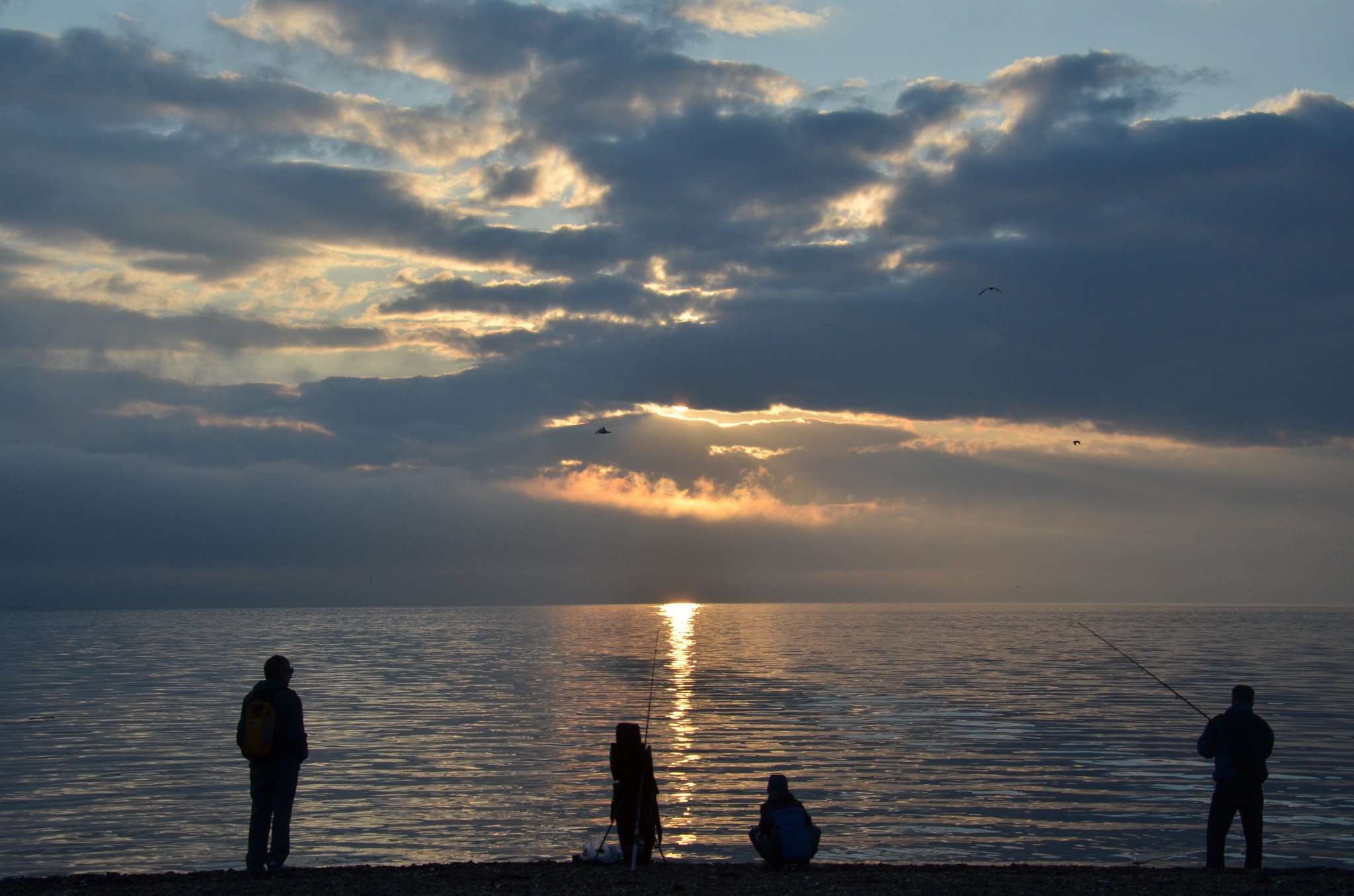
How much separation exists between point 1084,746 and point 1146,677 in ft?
74.5

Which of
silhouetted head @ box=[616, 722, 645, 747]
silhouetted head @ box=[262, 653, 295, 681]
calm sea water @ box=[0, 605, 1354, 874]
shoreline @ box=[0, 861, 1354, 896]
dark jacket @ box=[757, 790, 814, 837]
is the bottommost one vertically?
calm sea water @ box=[0, 605, 1354, 874]

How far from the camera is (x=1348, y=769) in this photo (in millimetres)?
21031

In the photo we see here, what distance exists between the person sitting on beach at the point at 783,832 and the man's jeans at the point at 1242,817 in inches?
180

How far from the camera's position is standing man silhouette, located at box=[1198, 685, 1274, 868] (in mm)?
11812

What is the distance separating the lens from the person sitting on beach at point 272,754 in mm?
11188

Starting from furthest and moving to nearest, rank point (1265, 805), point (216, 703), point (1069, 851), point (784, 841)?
point (216, 703) < point (1265, 805) < point (1069, 851) < point (784, 841)

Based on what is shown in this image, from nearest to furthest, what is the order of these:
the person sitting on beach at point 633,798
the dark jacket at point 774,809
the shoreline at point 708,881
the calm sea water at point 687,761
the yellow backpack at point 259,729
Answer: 1. the shoreline at point 708,881
2. the yellow backpack at point 259,729
3. the dark jacket at point 774,809
4. the person sitting on beach at point 633,798
5. the calm sea water at point 687,761

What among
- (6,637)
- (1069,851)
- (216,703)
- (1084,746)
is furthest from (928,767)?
(6,637)

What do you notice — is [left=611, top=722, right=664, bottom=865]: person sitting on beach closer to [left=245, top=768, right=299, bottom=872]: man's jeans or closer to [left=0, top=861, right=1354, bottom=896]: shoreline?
[left=0, top=861, right=1354, bottom=896]: shoreline

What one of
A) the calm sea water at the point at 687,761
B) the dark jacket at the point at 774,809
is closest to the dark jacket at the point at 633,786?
the dark jacket at the point at 774,809

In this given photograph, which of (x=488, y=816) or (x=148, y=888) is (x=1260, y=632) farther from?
(x=148, y=888)

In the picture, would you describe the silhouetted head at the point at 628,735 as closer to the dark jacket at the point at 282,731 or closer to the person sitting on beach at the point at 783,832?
the person sitting on beach at the point at 783,832

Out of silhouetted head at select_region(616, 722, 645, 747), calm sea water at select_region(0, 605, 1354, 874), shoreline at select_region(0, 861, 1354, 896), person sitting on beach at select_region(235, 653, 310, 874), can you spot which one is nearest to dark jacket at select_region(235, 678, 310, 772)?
person sitting on beach at select_region(235, 653, 310, 874)

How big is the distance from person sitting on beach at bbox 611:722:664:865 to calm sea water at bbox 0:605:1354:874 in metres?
2.30
